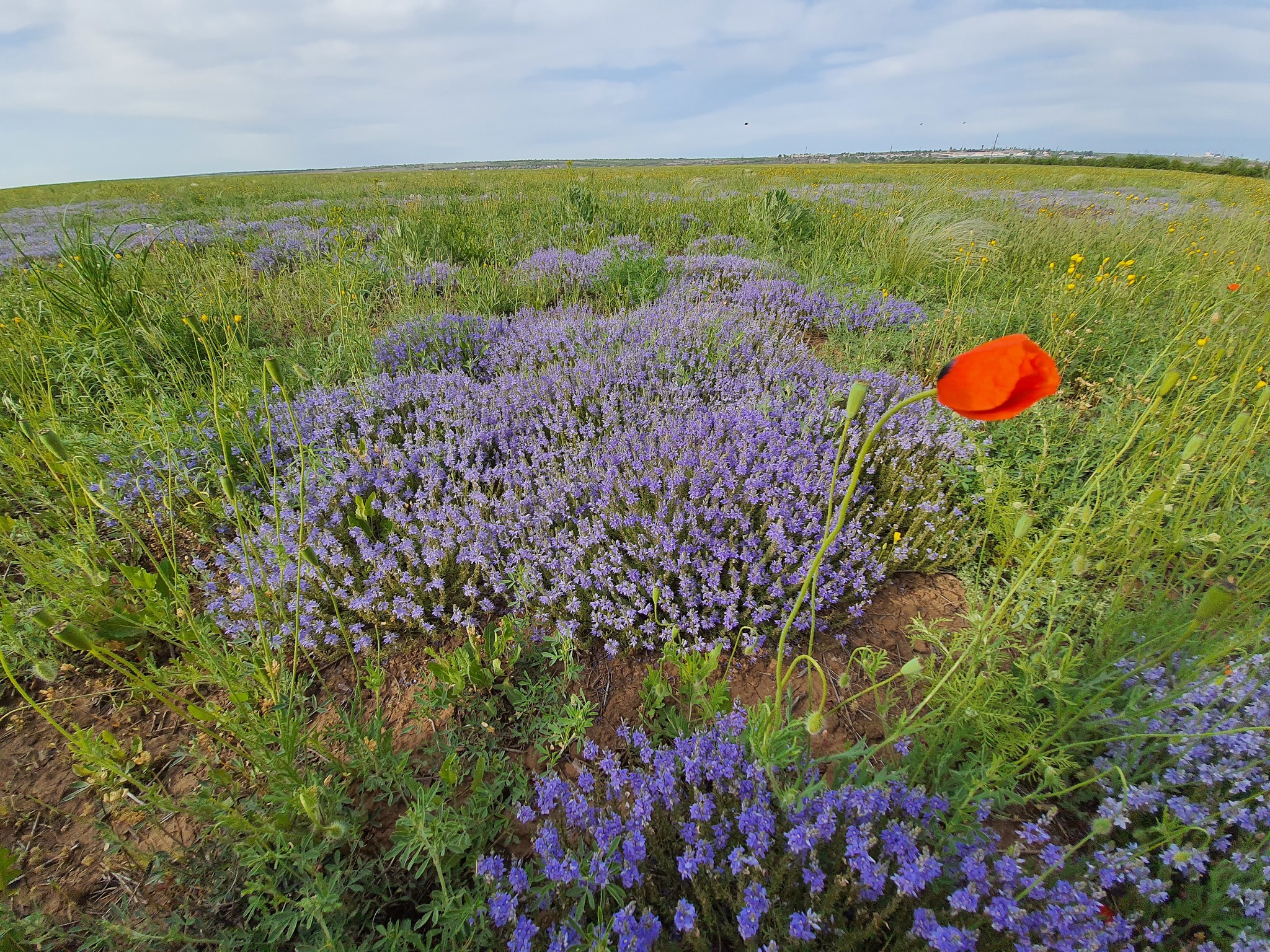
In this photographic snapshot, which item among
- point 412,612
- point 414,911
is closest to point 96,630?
point 412,612

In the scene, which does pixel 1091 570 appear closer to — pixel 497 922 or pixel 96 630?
pixel 497 922

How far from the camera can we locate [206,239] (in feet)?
24.5

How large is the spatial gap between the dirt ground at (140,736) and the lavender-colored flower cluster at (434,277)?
12.9 ft

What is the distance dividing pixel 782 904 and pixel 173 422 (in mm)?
3464

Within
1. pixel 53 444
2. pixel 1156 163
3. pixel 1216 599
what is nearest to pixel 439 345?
pixel 53 444

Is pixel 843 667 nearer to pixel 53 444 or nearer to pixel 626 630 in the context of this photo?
pixel 626 630

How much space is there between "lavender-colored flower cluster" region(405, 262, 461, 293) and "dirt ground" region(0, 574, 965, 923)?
3934 millimetres

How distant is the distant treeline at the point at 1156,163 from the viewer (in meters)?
22.9

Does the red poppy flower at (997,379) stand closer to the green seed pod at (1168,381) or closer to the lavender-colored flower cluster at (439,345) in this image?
the green seed pod at (1168,381)

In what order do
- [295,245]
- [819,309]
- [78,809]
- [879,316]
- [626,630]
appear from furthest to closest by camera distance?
[295,245] < [819,309] < [879,316] < [626,630] < [78,809]

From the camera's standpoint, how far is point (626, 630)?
2.02 meters

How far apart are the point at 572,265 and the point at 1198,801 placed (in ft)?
17.9

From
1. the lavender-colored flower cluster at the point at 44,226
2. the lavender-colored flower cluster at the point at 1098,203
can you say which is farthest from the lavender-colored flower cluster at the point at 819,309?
the lavender-colored flower cluster at the point at 44,226

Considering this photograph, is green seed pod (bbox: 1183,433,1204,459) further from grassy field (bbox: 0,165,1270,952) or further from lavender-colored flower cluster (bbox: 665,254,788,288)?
lavender-colored flower cluster (bbox: 665,254,788,288)
